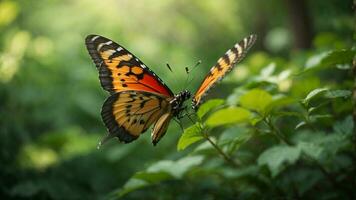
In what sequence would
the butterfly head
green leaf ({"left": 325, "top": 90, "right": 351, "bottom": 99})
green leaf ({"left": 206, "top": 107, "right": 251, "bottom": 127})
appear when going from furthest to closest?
the butterfly head → green leaf ({"left": 325, "top": 90, "right": 351, "bottom": 99}) → green leaf ({"left": 206, "top": 107, "right": 251, "bottom": 127})

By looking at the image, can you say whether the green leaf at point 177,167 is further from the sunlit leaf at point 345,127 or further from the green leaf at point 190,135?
the sunlit leaf at point 345,127

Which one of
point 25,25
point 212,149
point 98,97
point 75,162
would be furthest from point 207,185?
point 25,25

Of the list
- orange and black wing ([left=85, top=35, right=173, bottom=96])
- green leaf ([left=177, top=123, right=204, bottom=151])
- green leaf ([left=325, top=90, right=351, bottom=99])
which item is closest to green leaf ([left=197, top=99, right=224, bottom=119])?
green leaf ([left=177, top=123, right=204, bottom=151])

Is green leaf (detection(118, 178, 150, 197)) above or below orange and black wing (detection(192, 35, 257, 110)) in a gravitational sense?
below

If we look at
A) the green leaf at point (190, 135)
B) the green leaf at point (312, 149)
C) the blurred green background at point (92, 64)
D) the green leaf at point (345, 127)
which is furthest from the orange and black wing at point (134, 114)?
the green leaf at point (345, 127)

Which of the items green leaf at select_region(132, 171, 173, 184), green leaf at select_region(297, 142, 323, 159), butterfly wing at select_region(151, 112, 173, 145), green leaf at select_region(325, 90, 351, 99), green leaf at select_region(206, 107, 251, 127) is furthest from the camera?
butterfly wing at select_region(151, 112, 173, 145)

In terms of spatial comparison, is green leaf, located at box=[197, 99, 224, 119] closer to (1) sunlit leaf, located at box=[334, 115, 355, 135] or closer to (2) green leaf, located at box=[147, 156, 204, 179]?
(2) green leaf, located at box=[147, 156, 204, 179]

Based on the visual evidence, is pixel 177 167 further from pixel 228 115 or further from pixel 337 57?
pixel 337 57
